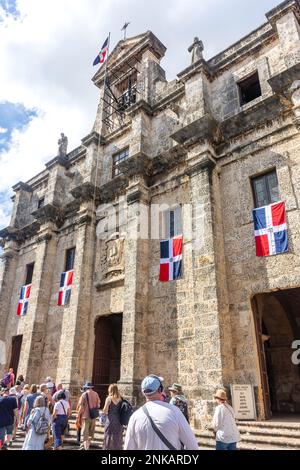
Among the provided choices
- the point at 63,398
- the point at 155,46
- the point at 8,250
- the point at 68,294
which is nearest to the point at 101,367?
the point at 68,294

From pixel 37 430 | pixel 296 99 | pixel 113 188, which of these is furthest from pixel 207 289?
pixel 113 188

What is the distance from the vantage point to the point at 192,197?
11.1 m

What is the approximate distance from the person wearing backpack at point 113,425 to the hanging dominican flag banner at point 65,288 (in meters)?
9.62

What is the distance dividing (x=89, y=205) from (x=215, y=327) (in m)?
8.94

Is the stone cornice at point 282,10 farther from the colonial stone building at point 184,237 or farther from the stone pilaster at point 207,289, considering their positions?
the stone pilaster at point 207,289

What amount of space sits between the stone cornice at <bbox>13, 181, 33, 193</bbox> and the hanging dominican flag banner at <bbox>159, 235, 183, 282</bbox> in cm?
1315

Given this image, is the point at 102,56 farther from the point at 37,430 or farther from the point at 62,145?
the point at 37,430

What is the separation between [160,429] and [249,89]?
12.5 m

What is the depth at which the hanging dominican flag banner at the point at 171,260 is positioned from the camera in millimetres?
11078

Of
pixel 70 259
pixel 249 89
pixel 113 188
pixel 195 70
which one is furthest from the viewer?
pixel 70 259

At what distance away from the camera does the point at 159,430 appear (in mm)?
2633

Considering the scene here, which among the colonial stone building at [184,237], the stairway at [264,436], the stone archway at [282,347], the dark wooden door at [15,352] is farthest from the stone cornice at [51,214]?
the stairway at [264,436]
